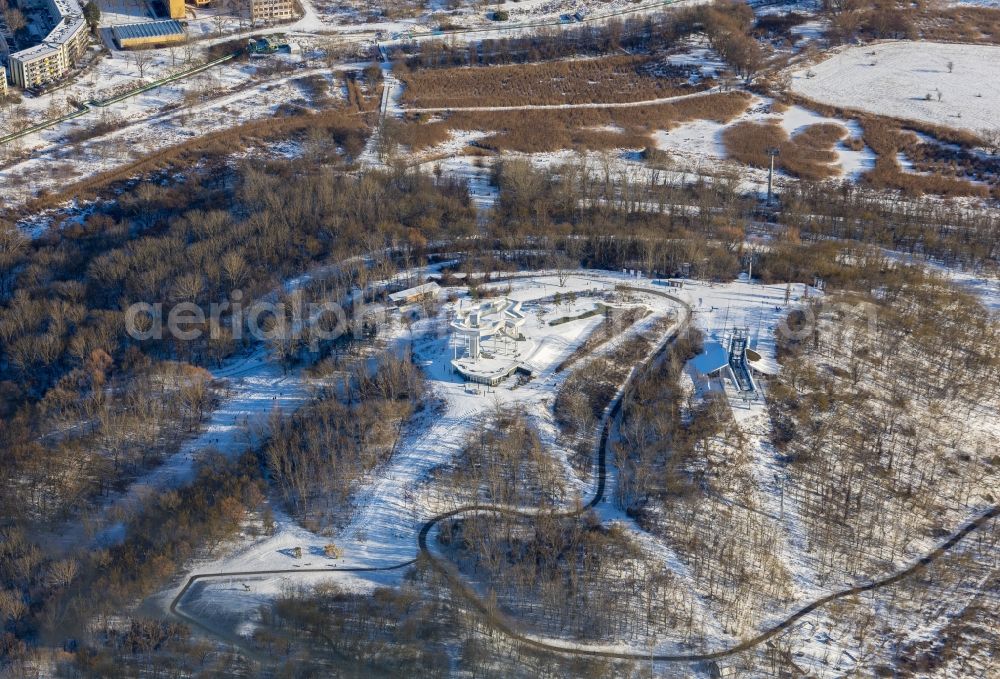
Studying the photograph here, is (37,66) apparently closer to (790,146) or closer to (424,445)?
(424,445)

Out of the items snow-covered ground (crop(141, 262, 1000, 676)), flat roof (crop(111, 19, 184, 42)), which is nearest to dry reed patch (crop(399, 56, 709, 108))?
flat roof (crop(111, 19, 184, 42))

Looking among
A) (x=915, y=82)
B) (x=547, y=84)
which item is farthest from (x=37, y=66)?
(x=915, y=82)

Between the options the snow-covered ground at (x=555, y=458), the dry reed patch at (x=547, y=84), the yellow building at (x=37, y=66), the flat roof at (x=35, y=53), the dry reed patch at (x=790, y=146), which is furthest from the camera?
the dry reed patch at (x=547, y=84)

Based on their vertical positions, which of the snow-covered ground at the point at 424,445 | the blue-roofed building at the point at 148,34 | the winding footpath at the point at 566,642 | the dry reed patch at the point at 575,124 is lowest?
the winding footpath at the point at 566,642

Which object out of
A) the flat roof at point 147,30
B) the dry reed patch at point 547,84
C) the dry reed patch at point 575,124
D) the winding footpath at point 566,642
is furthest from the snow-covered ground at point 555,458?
the flat roof at point 147,30

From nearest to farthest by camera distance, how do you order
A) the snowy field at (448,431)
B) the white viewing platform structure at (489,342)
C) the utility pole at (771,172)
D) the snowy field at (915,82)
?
the snowy field at (448,431), the white viewing platform structure at (489,342), the utility pole at (771,172), the snowy field at (915,82)

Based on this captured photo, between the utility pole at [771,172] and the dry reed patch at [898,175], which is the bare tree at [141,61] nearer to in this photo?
the utility pole at [771,172]

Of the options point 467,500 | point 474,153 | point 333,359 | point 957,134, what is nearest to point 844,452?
point 467,500

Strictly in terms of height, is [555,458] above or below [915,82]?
below
